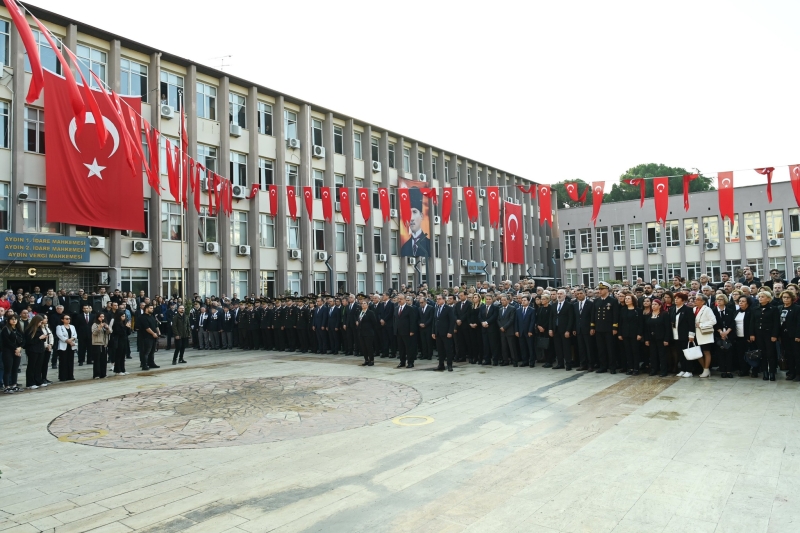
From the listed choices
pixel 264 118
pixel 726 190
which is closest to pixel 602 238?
pixel 264 118

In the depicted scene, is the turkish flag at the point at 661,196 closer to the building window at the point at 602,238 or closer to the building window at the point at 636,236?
the building window at the point at 636,236

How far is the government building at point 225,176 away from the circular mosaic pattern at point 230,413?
1310 cm

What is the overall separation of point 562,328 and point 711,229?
1494 inches

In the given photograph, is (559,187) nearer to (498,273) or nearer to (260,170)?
(498,273)

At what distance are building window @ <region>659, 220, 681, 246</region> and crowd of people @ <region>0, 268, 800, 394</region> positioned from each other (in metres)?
32.9

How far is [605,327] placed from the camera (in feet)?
40.2

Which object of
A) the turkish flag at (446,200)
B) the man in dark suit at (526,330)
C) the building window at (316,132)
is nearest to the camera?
the man in dark suit at (526,330)

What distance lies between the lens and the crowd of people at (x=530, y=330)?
10.9 metres

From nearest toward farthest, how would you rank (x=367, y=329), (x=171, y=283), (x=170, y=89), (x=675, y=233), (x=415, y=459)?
(x=415, y=459) → (x=367, y=329) → (x=171, y=283) → (x=170, y=89) → (x=675, y=233)

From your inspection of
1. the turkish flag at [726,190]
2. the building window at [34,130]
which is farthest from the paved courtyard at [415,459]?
the building window at [34,130]

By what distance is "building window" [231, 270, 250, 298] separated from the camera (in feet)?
98.3

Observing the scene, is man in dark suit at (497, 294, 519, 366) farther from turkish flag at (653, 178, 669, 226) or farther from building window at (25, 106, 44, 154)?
building window at (25, 106, 44, 154)

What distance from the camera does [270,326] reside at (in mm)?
20375

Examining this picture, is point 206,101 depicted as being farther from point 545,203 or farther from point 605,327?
point 605,327
